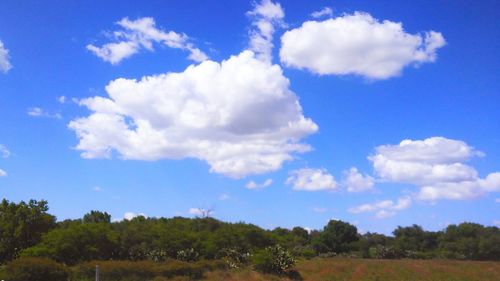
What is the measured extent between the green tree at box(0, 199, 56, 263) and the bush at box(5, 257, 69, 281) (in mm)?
14329

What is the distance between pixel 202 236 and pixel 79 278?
28425 millimetres

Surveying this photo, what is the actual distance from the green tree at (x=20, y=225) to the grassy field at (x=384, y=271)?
19.5m

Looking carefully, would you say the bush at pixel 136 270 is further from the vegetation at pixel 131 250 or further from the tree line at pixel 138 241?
Result: the tree line at pixel 138 241

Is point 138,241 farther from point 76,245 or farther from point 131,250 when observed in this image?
point 76,245

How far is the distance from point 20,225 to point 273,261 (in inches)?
1105

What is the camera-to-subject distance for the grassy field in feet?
194

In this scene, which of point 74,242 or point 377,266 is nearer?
point 74,242

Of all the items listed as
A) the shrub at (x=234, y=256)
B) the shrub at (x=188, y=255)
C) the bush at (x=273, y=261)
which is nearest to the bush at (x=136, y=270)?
the shrub at (x=188, y=255)

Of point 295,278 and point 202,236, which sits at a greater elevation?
point 202,236

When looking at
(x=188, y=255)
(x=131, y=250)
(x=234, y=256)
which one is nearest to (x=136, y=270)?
(x=131, y=250)

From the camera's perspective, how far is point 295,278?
60.7 meters

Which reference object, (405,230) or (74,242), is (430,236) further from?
(74,242)

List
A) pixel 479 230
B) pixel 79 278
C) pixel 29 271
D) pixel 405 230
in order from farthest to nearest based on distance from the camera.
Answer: pixel 405 230, pixel 479 230, pixel 79 278, pixel 29 271

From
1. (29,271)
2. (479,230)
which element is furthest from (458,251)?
(29,271)
